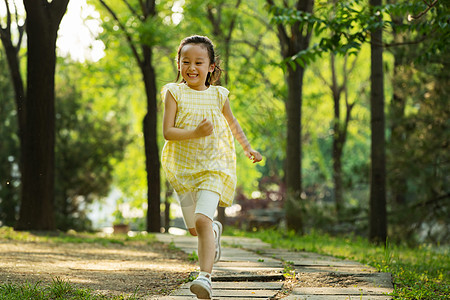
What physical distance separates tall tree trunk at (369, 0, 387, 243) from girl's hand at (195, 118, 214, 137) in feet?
22.1

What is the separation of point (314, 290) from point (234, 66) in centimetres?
1345

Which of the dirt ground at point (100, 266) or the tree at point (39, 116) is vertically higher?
the tree at point (39, 116)

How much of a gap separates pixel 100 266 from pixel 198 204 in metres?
1.99

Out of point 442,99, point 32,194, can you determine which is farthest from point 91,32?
point 442,99

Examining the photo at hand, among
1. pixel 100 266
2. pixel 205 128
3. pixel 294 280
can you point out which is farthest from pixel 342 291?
pixel 100 266

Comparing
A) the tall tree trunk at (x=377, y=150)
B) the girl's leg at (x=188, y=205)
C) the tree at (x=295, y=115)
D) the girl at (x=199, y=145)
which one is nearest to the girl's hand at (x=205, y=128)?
the girl at (x=199, y=145)

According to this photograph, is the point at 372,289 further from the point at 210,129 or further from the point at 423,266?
the point at 423,266

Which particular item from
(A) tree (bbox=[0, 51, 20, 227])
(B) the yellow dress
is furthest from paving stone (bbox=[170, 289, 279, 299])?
(A) tree (bbox=[0, 51, 20, 227])

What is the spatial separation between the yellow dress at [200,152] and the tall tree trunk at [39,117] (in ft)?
16.2

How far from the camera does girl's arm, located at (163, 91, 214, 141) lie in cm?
384

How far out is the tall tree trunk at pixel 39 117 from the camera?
27.6ft

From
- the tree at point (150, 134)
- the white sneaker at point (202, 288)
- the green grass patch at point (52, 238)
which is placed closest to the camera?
the white sneaker at point (202, 288)

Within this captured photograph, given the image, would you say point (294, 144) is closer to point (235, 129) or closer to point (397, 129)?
point (397, 129)

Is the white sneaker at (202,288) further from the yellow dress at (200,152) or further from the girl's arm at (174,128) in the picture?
the girl's arm at (174,128)
